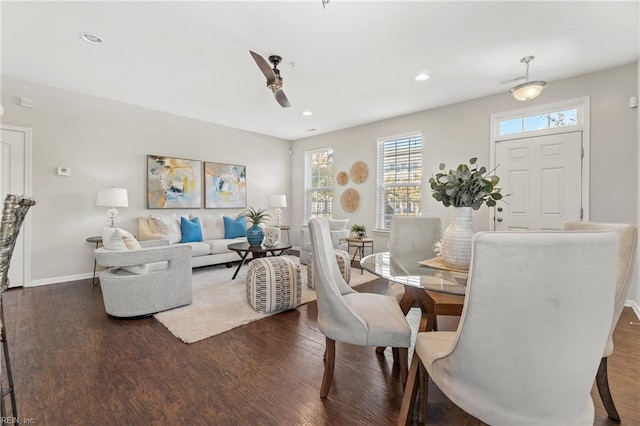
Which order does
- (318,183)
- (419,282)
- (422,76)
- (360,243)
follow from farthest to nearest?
(318,183)
(360,243)
(422,76)
(419,282)

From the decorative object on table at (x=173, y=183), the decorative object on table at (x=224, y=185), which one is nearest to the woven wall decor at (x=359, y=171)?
the decorative object on table at (x=224, y=185)

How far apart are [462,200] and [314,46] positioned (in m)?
2.11

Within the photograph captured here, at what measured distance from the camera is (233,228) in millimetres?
5184

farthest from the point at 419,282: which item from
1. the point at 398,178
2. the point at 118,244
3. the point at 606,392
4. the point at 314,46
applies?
the point at 398,178

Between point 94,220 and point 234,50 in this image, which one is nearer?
point 234,50

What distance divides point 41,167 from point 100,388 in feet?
11.8

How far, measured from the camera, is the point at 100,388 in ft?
5.46

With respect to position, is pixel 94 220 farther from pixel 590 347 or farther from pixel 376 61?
pixel 590 347

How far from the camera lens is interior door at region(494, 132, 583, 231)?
134 inches

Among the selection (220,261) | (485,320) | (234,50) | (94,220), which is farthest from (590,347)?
(94,220)

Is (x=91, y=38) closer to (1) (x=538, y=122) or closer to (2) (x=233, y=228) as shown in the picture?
(2) (x=233, y=228)

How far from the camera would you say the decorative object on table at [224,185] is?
213 inches

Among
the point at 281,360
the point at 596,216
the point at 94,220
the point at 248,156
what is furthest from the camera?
the point at 248,156

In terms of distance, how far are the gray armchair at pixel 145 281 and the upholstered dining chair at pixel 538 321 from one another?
2725 mm
